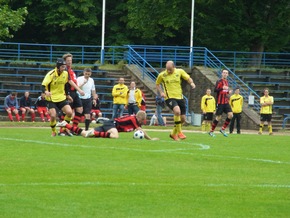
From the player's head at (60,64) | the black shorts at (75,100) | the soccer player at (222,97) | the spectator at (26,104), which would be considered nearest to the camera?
the player's head at (60,64)

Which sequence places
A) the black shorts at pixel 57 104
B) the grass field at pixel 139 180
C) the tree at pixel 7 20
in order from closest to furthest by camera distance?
the grass field at pixel 139 180 → the black shorts at pixel 57 104 → the tree at pixel 7 20

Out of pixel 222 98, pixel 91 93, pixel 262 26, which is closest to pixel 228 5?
pixel 262 26

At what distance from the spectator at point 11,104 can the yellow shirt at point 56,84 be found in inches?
725

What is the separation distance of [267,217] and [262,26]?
46.2 metres

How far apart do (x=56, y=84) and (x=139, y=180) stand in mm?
10324

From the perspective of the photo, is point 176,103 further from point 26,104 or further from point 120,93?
point 26,104

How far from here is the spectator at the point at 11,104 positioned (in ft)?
140

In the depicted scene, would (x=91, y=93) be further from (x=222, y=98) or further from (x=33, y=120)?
(x=33, y=120)

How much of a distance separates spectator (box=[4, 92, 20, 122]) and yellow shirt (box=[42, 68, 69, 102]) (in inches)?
725

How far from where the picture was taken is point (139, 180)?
14.2 metres

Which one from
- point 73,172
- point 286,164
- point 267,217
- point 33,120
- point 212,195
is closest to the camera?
point 267,217

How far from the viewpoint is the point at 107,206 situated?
11500 millimetres

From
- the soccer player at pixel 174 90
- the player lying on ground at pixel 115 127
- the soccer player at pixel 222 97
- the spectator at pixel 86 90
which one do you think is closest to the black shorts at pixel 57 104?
the player lying on ground at pixel 115 127

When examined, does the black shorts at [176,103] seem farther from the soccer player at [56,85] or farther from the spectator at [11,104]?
the spectator at [11,104]
